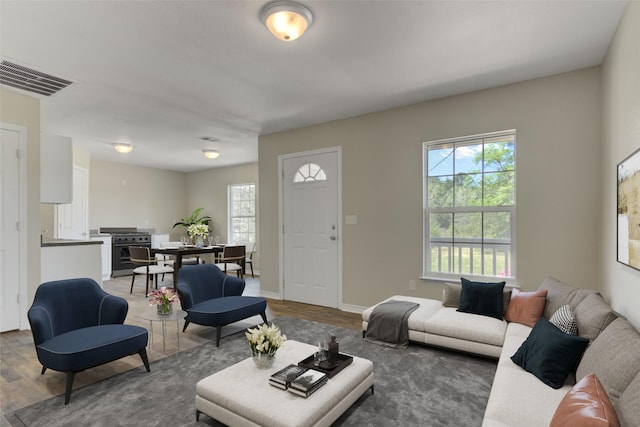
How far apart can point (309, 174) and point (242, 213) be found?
12.2 feet

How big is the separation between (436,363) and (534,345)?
1006 mm

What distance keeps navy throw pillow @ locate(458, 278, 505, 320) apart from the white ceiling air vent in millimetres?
4547

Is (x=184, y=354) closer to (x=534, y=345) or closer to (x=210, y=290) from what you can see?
(x=210, y=290)

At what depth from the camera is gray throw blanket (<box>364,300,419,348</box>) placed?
3.27m

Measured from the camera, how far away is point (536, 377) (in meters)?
1.95

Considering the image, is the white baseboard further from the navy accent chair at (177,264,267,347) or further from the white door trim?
the white door trim

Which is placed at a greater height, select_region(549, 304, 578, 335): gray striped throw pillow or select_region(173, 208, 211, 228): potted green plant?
select_region(173, 208, 211, 228): potted green plant

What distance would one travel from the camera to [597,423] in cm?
113

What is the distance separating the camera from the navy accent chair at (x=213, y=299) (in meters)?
3.39

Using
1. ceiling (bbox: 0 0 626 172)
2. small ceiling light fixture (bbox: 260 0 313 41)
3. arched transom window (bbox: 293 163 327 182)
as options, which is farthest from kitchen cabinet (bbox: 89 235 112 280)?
small ceiling light fixture (bbox: 260 0 313 41)

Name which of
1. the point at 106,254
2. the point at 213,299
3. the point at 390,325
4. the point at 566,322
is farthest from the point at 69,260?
the point at 566,322

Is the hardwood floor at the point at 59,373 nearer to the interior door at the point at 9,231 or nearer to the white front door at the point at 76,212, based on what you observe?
the interior door at the point at 9,231

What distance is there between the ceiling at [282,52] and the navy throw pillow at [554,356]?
2.16 metres

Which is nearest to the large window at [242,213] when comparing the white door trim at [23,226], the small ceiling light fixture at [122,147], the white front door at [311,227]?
the small ceiling light fixture at [122,147]
